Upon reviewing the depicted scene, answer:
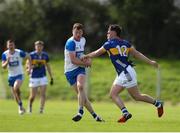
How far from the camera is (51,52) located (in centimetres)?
5331

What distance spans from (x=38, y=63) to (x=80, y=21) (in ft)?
92.3

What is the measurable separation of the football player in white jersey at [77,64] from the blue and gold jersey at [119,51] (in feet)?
2.32

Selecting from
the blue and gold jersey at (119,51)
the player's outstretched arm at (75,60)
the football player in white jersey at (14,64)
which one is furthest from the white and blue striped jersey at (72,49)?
the football player in white jersey at (14,64)

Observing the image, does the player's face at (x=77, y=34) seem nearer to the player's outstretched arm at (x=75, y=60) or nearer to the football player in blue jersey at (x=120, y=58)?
the player's outstretched arm at (x=75, y=60)

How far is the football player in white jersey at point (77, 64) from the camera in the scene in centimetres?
1838

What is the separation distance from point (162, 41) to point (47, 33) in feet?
25.5

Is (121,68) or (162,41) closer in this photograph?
(121,68)

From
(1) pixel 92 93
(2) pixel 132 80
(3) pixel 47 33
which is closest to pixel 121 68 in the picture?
(2) pixel 132 80

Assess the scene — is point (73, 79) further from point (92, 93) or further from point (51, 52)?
point (51, 52)

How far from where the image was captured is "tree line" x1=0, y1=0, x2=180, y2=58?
1997 inches

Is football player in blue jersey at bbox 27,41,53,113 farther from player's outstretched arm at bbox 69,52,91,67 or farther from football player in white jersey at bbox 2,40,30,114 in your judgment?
player's outstretched arm at bbox 69,52,91,67

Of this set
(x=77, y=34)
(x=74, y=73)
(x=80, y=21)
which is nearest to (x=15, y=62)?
(x=74, y=73)

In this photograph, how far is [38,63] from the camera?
84.6 ft

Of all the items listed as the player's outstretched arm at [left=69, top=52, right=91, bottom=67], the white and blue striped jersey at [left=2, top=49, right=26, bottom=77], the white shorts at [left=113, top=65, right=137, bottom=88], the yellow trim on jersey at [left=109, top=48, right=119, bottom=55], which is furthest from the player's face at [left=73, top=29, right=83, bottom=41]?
the white and blue striped jersey at [left=2, top=49, right=26, bottom=77]
